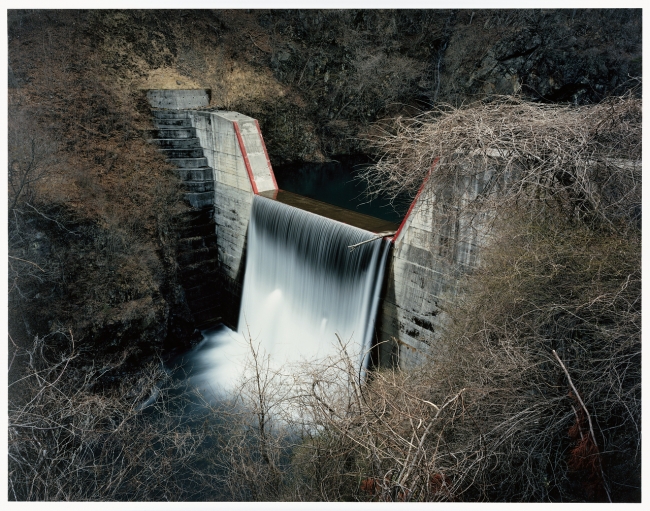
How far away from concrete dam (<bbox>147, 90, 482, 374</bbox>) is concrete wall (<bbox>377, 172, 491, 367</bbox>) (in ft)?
0.07

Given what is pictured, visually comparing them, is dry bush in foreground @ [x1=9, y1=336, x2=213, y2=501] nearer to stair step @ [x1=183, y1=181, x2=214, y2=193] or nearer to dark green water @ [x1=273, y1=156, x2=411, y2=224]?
stair step @ [x1=183, y1=181, x2=214, y2=193]

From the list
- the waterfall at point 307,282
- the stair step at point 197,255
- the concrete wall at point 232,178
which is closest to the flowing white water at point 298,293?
the waterfall at point 307,282

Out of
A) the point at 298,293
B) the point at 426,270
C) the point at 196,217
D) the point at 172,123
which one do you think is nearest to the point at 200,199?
the point at 196,217

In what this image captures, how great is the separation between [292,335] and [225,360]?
2.09 metres

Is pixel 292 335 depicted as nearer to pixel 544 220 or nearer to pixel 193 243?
pixel 193 243

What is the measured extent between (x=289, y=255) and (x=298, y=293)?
2.90 feet

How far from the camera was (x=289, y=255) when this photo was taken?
1175cm

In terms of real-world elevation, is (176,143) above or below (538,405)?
above

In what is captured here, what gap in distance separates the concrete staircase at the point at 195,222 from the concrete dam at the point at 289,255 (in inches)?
1.1

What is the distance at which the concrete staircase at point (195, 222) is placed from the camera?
14.0 metres

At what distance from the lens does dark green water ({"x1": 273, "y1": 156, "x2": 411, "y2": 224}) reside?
16141mm

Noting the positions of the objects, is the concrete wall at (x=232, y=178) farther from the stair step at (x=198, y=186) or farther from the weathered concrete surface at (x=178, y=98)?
the weathered concrete surface at (x=178, y=98)

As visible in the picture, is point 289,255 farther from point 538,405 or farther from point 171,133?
point 538,405

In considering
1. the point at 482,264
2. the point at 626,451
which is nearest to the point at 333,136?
the point at 482,264
